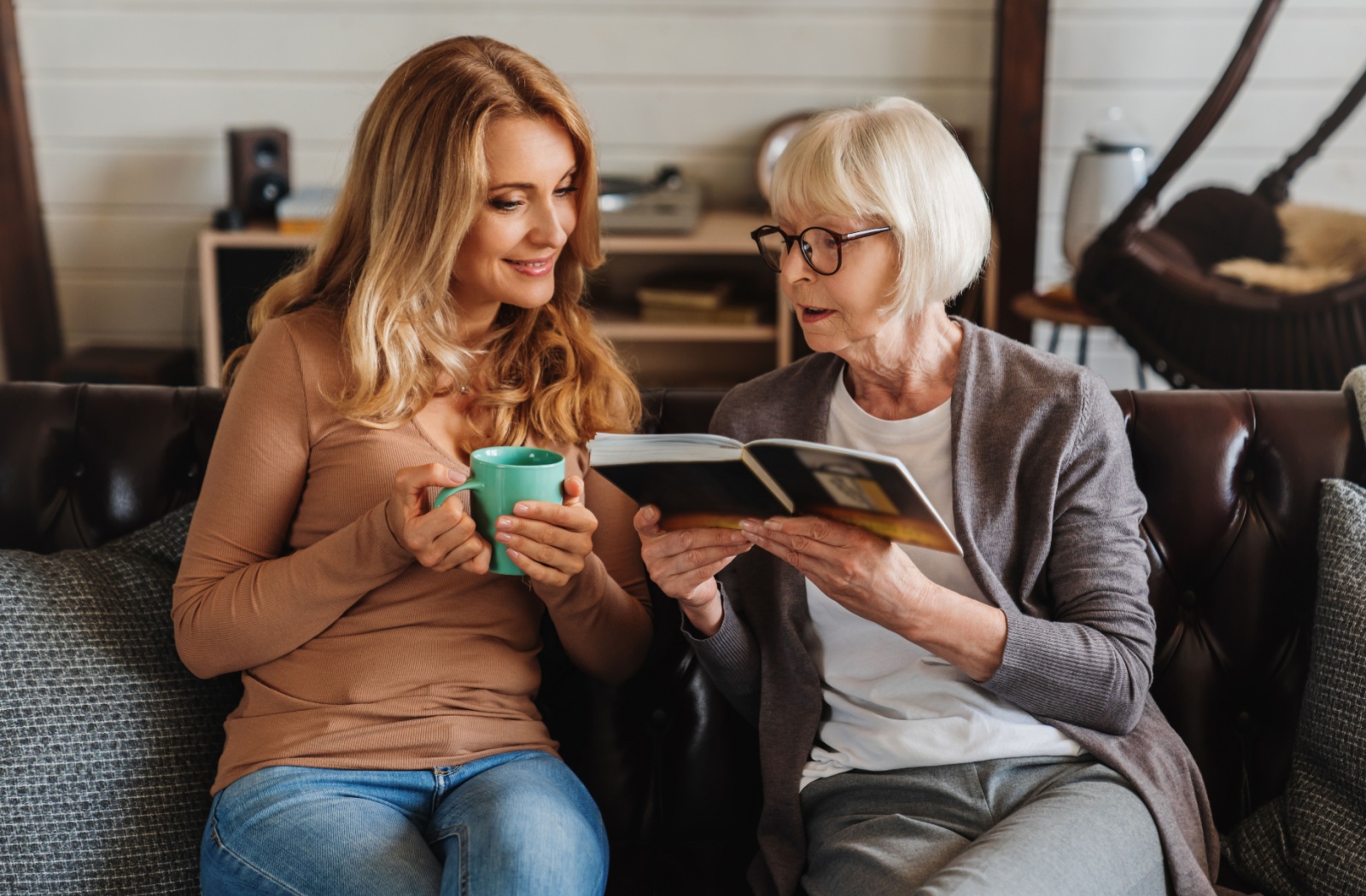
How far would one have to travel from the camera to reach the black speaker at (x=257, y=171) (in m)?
3.06

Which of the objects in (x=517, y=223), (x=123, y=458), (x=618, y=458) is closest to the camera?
(x=618, y=458)

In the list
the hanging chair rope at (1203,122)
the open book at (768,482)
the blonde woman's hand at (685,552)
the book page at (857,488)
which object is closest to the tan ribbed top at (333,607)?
the blonde woman's hand at (685,552)

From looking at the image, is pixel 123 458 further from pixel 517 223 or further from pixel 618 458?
pixel 618 458

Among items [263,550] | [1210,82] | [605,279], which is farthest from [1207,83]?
[263,550]

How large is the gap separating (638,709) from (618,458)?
51cm

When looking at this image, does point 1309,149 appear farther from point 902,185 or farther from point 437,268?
point 437,268

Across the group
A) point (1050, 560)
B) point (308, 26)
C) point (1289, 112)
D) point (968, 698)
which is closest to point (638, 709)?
point (968, 698)

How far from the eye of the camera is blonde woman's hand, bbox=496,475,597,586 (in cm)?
110

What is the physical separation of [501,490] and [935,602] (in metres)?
0.42

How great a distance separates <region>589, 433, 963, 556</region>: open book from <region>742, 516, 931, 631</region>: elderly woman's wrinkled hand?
2 cm

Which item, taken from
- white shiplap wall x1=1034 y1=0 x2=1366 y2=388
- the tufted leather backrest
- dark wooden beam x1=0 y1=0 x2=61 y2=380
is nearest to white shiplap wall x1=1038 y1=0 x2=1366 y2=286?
white shiplap wall x1=1034 y1=0 x2=1366 y2=388

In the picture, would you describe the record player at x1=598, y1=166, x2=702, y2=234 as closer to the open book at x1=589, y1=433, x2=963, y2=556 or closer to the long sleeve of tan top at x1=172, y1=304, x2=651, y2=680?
the long sleeve of tan top at x1=172, y1=304, x2=651, y2=680

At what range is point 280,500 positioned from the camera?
1.25 m

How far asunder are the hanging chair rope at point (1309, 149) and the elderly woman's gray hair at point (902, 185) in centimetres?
175
